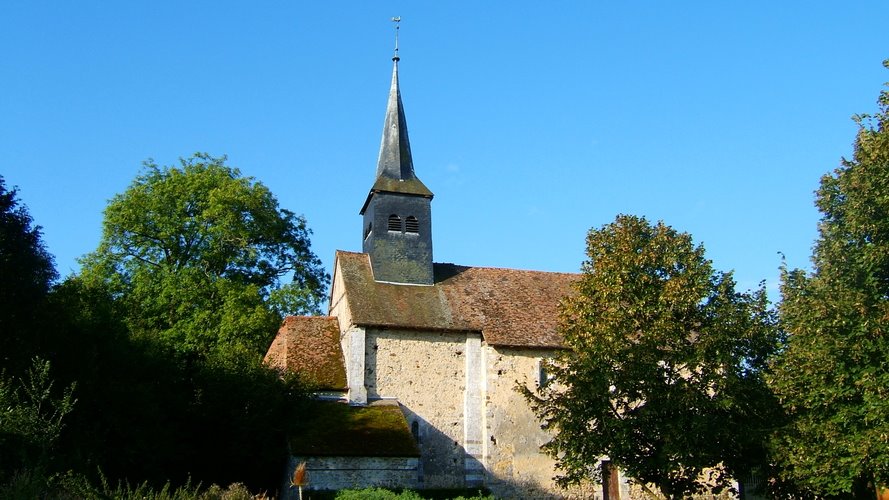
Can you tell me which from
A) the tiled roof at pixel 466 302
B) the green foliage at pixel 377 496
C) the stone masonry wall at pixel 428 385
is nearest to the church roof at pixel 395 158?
the tiled roof at pixel 466 302

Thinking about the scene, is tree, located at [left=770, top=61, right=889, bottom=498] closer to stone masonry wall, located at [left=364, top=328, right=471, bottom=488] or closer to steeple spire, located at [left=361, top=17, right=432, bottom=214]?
stone masonry wall, located at [left=364, top=328, right=471, bottom=488]

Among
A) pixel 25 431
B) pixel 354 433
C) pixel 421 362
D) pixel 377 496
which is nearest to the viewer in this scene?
pixel 25 431

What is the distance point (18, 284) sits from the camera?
19.9m

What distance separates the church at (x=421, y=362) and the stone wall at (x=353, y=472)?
6 cm

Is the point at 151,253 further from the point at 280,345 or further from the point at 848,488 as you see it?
the point at 848,488

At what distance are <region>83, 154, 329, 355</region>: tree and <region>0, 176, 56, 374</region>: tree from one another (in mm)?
7515

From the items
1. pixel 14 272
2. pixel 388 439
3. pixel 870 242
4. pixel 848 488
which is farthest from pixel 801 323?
pixel 14 272

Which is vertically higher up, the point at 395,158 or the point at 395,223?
the point at 395,158

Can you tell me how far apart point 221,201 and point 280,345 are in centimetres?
743

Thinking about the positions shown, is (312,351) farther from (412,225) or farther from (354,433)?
(412,225)

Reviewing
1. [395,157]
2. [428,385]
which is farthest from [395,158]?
[428,385]

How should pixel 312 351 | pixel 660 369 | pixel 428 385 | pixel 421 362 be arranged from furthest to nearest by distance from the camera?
pixel 312 351 → pixel 421 362 → pixel 428 385 → pixel 660 369

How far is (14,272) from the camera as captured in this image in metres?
20.0

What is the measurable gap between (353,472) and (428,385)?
4.46 meters
